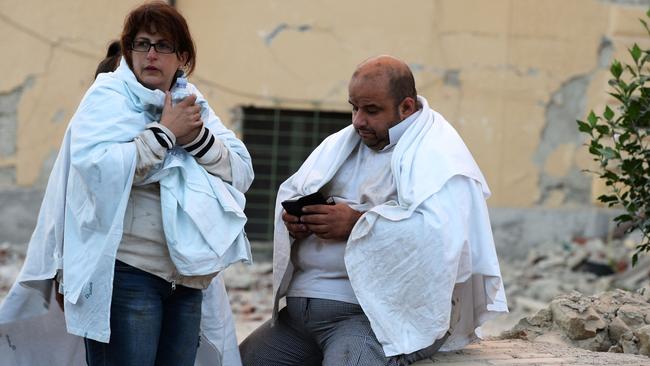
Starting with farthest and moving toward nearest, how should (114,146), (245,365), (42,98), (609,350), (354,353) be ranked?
(42,98) → (609,350) → (245,365) → (354,353) → (114,146)

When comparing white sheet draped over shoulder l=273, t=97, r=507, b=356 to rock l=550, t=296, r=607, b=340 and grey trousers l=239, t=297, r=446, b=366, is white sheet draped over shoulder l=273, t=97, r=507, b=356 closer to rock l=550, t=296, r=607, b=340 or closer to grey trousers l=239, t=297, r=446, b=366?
grey trousers l=239, t=297, r=446, b=366

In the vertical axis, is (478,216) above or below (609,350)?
above

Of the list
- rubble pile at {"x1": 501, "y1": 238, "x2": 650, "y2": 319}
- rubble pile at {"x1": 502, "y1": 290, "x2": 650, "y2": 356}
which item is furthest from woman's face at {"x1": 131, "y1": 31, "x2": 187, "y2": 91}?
rubble pile at {"x1": 501, "y1": 238, "x2": 650, "y2": 319}

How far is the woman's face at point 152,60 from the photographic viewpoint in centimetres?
357

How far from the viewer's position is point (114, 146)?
11.2ft

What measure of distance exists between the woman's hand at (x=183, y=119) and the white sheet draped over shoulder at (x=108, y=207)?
0.18 feet

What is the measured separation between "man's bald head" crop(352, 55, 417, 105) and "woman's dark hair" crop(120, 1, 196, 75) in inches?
27.3

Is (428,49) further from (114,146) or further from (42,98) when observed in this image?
(114,146)

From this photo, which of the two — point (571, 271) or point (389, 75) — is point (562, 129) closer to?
point (571, 271)

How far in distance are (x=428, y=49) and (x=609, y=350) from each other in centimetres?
507

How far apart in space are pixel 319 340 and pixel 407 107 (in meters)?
0.91

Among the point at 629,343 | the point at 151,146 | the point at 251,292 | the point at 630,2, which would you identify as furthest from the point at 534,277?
the point at 151,146

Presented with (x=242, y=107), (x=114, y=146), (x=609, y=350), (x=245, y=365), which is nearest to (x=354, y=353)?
(x=245, y=365)

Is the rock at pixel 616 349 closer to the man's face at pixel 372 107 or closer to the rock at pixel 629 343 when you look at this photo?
the rock at pixel 629 343
